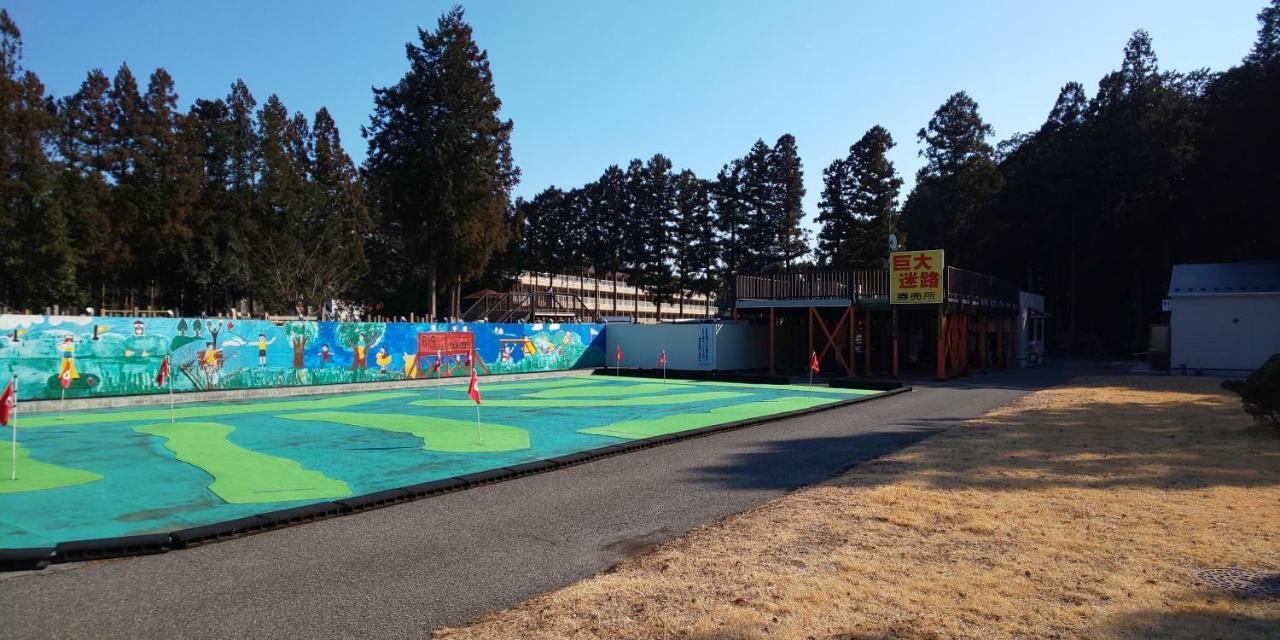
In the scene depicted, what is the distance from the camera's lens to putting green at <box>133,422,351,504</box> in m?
7.64

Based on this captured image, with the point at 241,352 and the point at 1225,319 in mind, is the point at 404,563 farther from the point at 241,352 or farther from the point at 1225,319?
the point at 1225,319

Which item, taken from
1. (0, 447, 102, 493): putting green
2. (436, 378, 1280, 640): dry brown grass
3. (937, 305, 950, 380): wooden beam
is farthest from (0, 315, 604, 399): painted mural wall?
(436, 378, 1280, 640): dry brown grass

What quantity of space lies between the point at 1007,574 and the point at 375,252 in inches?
2155

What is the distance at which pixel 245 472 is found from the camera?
350 inches

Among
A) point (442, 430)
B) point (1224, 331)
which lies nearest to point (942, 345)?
point (1224, 331)

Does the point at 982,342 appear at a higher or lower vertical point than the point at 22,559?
higher

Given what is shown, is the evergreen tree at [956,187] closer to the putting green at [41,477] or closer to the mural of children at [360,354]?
the mural of children at [360,354]

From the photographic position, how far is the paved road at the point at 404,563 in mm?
4227

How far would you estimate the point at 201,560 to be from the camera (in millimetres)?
5391

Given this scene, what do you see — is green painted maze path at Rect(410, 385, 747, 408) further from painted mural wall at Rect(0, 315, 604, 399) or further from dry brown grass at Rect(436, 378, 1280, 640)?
dry brown grass at Rect(436, 378, 1280, 640)

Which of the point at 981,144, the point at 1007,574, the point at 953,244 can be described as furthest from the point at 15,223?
the point at 981,144

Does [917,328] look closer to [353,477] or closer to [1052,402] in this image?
[1052,402]

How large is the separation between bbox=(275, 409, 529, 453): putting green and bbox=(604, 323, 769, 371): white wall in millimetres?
15872

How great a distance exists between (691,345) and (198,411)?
1842cm
